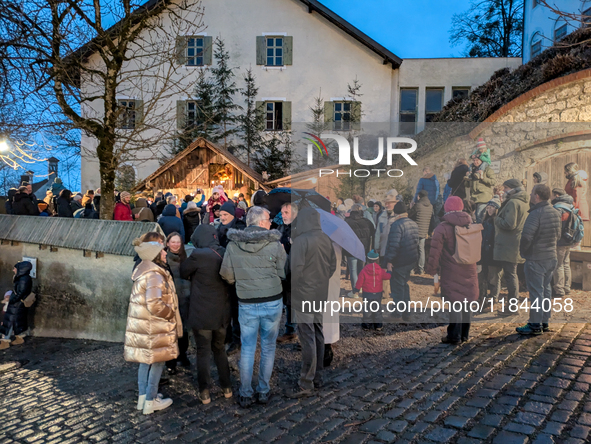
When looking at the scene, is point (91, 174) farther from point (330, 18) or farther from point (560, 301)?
point (560, 301)

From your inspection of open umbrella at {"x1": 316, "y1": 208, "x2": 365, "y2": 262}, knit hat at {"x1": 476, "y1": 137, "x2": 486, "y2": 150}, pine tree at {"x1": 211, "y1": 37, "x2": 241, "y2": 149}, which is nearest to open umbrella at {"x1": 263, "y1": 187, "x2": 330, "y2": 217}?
open umbrella at {"x1": 316, "y1": 208, "x2": 365, "y2": 262}

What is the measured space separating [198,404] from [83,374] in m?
2.18

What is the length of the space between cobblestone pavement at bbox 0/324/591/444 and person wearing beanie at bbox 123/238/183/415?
27 cm

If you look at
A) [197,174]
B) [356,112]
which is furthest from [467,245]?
[356,112]

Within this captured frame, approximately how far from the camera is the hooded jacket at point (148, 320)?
432 cm

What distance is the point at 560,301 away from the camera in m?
5.99

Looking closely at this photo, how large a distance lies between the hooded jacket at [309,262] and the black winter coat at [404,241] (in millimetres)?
1943

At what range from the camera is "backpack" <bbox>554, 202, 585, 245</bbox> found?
5859 millimetres

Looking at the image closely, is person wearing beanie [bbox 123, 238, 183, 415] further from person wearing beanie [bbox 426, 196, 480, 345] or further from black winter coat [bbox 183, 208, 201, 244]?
black winter coat [bbox 183, 208, 201, 244]

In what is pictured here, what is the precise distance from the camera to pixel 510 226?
6086 mm

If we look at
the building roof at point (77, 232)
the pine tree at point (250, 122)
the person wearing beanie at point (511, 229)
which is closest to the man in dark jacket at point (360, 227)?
the person wearing beanie at point (511, 229)

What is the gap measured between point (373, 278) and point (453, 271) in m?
1.15

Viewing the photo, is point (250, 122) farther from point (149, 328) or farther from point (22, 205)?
point (149, 328)

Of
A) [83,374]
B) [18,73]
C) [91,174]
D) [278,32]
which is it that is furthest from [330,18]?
[83,374]
